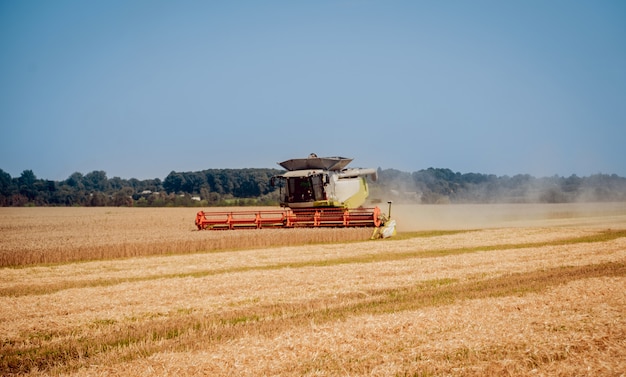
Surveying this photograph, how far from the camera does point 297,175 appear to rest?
2386 cm

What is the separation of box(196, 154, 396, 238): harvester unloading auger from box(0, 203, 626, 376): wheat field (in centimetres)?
528

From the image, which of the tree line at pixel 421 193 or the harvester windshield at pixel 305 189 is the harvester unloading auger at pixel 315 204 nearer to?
the harvester windshield at pixel 305 189

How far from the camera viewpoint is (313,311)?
8539 millimetres

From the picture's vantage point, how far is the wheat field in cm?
591

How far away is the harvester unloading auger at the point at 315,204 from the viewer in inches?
892

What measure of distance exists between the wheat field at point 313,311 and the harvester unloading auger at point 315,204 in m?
5.28

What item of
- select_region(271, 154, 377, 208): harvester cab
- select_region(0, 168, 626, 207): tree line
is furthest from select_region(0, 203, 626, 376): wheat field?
select_region(0, 168, 626, 207): tree line

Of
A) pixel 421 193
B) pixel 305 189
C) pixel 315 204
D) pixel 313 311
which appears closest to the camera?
pixel 313 311

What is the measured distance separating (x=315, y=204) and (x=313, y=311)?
15.4m

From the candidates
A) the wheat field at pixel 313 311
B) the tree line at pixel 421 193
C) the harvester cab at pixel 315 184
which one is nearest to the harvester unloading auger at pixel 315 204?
the harvester cab at pixel 315 184

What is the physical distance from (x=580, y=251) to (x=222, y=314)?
11.2 meters

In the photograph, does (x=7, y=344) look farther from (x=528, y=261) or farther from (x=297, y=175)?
(x=297, y=175)

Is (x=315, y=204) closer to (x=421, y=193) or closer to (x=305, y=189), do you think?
(x=305, y=189)

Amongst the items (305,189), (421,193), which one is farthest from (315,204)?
(421,193)
